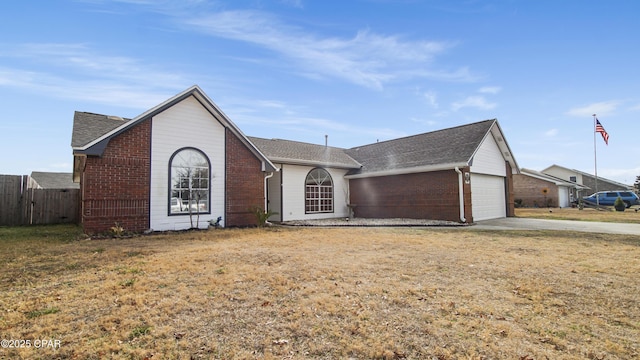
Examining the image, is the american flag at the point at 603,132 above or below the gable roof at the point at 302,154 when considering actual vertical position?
above

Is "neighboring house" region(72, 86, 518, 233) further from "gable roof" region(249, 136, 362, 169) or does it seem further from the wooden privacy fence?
the wooden privacy fence

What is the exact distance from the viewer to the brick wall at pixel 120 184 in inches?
377

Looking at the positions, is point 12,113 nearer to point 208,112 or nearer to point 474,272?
point 208,112

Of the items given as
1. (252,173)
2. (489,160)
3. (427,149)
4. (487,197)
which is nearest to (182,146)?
(252,173)

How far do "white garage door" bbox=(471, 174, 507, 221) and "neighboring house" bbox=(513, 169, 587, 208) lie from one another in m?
15.7

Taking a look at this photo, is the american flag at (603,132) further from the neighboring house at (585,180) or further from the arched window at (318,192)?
the arched window at (318,192)

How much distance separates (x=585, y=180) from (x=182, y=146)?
180ft

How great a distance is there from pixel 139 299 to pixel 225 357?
1983 mm

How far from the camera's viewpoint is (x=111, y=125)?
42.7 feet

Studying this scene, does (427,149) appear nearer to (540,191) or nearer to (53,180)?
(540,191)

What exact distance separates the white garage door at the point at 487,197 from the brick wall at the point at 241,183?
1067 centimetres

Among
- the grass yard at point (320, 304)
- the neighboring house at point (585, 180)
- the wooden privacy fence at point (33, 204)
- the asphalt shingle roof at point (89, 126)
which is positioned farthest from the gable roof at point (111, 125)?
the neighboring house at point (585, 180)

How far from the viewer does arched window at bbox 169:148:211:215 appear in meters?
11.1

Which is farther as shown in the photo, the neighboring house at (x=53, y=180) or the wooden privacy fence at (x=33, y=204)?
the neighboring house at (x=53, y=180)
